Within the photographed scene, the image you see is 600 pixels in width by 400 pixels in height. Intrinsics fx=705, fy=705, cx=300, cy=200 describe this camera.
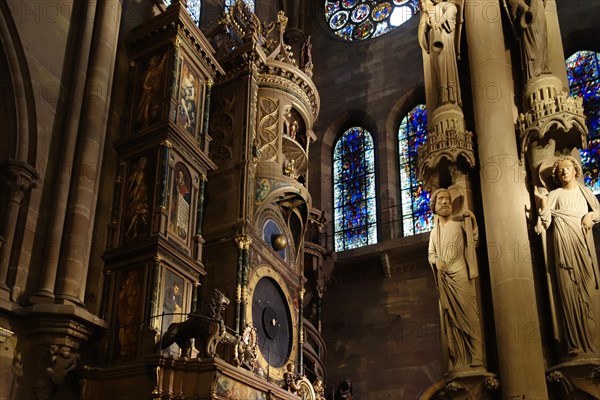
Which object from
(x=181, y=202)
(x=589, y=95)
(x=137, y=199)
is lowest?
(x=137, y=199)

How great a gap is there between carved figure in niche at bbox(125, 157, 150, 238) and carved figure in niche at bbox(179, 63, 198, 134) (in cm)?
127

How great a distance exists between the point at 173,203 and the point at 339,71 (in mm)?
11759

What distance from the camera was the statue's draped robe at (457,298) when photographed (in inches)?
247

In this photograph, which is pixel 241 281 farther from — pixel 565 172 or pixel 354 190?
pixel 354 190

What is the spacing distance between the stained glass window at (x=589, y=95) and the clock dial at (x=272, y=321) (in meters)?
8.49

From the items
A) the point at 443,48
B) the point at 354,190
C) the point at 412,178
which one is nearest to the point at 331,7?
the point at 354,190

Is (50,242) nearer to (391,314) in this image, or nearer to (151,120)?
(151,120)

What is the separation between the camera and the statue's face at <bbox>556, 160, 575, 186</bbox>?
6473 millimetres

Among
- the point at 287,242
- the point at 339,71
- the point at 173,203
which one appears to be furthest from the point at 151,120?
the point at 339,71

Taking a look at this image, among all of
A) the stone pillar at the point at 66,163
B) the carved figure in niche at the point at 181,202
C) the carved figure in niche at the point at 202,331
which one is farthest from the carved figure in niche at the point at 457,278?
the carved figure in niche at the point at 181,202

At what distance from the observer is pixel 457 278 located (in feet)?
21.6

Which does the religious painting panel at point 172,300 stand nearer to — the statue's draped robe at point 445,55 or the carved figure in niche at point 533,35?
the statue's draped robe at point 445,55

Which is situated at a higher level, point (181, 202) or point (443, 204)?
point (181, 202)

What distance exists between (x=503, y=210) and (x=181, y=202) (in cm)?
681
